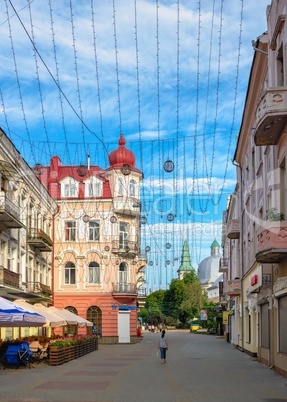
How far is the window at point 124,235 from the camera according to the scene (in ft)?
178

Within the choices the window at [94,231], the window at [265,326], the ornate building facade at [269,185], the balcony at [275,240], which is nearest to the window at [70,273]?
the window at [94,231]

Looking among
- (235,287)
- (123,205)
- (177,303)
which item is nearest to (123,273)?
(123,205)

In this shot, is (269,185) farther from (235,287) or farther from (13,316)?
(235,287)

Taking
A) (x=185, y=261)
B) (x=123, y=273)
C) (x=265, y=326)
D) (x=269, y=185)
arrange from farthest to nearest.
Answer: (x=185, y=261) → (x=123, y=273) → (x=265, y=326) → (x=269, y=185)

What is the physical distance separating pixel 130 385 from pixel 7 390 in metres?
3.56

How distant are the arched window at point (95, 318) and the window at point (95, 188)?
901 centimetres

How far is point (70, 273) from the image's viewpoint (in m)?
54.1

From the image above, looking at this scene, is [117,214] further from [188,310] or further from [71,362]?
[188,310]

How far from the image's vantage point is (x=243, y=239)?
37.2 metres

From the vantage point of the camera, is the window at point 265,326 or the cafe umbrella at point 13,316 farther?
the window at point 265,326

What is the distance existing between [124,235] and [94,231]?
2.45 meters

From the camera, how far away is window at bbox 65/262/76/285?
5391cm

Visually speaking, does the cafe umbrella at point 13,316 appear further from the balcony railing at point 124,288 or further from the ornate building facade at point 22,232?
the balcony railing at point 124,288

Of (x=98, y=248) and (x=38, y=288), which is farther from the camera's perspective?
(x=98, y=248)
